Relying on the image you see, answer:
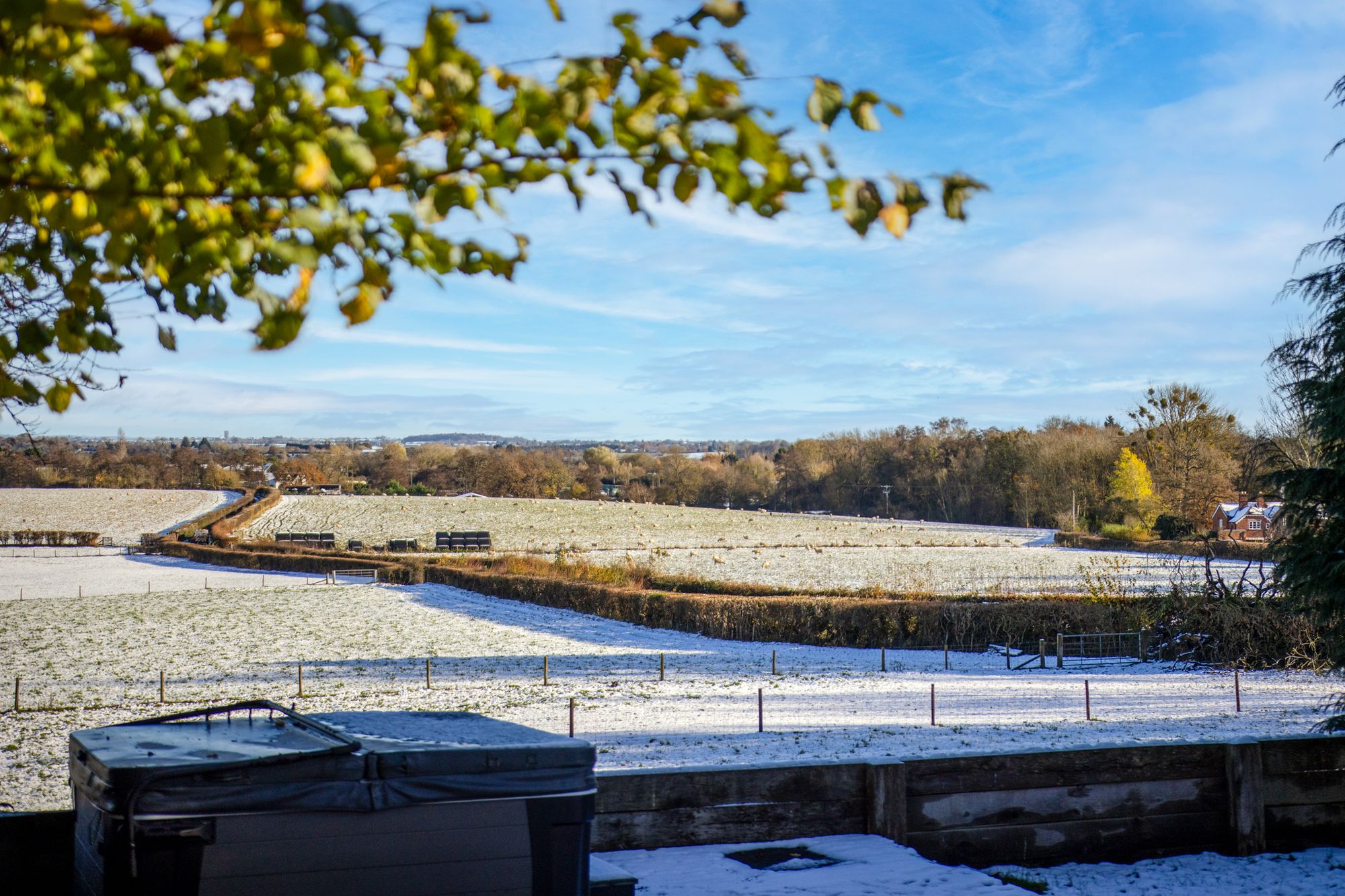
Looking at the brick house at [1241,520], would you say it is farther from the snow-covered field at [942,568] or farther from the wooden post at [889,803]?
the wooden post at [889,803]

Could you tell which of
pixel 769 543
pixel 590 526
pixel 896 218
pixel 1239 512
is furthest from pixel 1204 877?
pixel 590 526

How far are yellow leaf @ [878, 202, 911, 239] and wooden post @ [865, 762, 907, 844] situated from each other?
5.37 metres

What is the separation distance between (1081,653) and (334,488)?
94.9m

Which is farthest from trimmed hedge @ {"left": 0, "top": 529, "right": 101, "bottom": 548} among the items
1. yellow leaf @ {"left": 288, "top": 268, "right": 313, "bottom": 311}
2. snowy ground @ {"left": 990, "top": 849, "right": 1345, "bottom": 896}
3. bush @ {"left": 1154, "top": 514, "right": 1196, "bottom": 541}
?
yellow leaf @ {"left": 288, "top": 268, "right": 313, "bottom": 311}

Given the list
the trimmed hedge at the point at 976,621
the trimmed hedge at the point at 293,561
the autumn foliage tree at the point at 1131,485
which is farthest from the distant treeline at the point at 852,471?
the trimmed hedge at the point at 976,621

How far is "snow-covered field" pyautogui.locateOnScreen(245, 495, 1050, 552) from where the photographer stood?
74312 millimetres

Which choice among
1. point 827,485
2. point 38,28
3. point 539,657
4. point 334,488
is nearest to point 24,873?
point 38,28

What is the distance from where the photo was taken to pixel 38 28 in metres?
3.15

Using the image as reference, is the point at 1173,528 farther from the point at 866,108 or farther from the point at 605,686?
the point at 866,108

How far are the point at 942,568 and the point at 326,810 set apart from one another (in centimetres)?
5199

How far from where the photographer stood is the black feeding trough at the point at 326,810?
13.5 ft

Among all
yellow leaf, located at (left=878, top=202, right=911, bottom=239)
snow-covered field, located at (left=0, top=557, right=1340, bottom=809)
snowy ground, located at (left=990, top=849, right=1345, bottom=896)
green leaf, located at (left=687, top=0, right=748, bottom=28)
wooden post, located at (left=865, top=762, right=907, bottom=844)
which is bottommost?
snow-covered field, located at (left=0, top=557, right=1340, bottom=809)

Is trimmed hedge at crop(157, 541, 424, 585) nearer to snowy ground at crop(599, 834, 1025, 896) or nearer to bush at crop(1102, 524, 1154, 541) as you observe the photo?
snowy ground at crop(599, 834, 1025, 896)

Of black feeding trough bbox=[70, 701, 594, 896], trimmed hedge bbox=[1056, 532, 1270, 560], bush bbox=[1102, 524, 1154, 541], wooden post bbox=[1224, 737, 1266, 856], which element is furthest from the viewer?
bush bbox=[1102, 524, 1154, 541]
